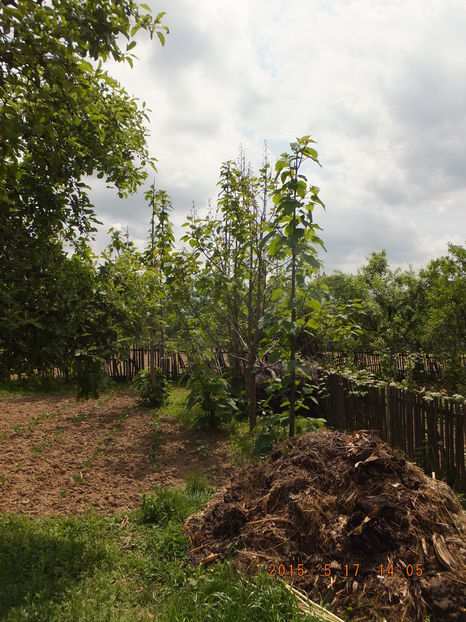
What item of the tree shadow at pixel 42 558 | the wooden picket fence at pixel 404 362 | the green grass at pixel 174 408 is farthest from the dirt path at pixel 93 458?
the wooden picket fence at pixel 404 362

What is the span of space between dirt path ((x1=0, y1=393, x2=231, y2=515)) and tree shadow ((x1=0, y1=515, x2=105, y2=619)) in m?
0.51

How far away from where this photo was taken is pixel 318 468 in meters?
3.97

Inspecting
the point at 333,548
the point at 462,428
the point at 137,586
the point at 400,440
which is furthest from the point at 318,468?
the point at 400,440

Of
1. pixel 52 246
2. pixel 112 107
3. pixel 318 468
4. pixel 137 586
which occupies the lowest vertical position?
pixel 137 586

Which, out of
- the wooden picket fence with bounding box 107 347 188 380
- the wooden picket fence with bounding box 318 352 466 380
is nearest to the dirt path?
the wooden picket fence with bounding box 107 347 188 380

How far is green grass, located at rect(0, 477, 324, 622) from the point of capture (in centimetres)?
288

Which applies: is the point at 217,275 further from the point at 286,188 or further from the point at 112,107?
the point at 112,107

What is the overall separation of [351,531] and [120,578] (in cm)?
187

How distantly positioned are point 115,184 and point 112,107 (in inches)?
31.4

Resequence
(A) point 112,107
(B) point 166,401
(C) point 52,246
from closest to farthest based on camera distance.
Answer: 1. (C) point 52,246
2. (A) point 112,107
3. (B) point 166,401

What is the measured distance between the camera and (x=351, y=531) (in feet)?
10.7
